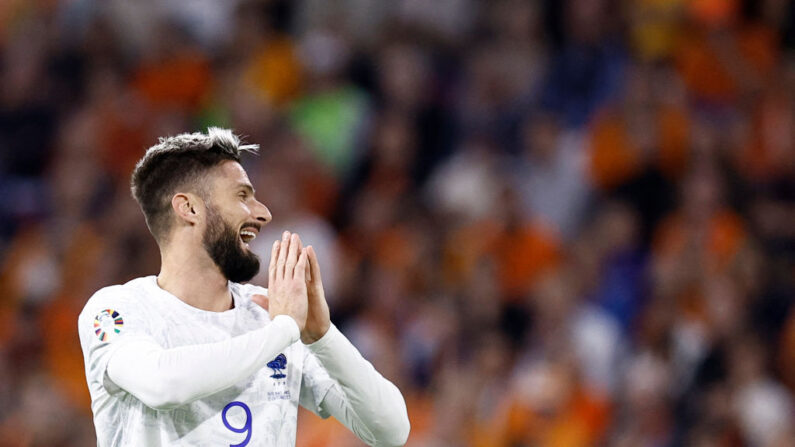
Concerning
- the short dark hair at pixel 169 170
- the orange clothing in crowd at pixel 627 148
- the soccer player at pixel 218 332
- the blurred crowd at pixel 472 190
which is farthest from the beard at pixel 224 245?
the orange clothing in crowd at pixel 627 148

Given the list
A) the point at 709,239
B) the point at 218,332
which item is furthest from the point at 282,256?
the point at 709,239

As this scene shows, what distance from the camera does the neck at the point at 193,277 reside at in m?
3.56

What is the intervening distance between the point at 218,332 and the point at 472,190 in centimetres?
466

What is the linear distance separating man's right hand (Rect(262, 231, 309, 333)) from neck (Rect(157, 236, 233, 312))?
244mm

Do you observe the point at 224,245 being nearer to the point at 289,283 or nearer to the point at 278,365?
the point at 289,283

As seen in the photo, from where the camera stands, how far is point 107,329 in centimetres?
330

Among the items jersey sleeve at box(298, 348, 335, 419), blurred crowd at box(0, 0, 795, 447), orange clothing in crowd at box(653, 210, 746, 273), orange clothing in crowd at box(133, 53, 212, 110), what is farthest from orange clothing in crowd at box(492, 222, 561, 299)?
jersey sleeve at box(298, 348, 335, 419)

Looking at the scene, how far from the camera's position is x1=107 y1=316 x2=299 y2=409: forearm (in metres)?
3.12

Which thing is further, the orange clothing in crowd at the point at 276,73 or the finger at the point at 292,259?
the orange clothing in crowd at the point at 276,73

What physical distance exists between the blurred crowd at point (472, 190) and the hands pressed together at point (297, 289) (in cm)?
310

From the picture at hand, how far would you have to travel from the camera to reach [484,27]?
349 inches

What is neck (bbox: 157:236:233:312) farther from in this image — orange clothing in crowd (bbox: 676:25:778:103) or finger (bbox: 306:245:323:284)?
orange clothing in crowd (bbox: 676:25:778:103)

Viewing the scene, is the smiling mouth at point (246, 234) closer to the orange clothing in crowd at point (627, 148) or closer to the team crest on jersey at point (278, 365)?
the team crest on jersey at point (278, 365)

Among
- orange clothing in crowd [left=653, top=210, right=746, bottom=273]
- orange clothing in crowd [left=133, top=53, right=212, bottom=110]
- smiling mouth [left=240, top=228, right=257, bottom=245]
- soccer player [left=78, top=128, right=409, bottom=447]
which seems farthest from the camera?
orange clothing in crowd [left=133, top=53, right=212, bottom=110]
